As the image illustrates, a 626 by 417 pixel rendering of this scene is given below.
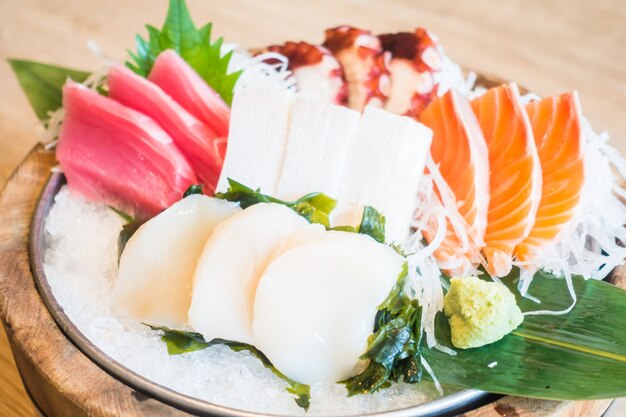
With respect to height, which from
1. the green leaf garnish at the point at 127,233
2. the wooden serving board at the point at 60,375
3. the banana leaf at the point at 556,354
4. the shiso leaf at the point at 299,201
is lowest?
the wooden serving board at the point at 60,375

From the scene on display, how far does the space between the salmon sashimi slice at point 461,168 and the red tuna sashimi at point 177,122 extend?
1.96ft

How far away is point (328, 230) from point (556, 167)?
2.11 ft

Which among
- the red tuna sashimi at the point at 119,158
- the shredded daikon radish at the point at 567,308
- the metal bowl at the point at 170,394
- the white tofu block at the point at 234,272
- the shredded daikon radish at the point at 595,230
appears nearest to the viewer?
the metal bowl at the point at 170,394

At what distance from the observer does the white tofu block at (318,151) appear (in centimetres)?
167

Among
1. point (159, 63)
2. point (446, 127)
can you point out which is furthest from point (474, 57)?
point (159, 63)

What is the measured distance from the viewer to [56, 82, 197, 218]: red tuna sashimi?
181cm

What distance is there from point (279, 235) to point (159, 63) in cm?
81

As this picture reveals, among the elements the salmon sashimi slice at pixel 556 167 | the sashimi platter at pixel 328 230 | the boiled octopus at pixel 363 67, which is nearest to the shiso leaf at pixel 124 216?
the sashimi platter at pixel 328 230

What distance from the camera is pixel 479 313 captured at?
4.52 ft

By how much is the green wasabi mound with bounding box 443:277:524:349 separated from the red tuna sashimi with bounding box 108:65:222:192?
0.76m

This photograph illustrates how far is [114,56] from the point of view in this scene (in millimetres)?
3105

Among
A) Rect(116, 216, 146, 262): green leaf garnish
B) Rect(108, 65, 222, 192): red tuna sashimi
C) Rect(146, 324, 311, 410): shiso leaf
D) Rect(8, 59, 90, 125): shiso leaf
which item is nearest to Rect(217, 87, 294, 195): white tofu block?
Rect(108, 65, 222, 192): red tuna sashimi

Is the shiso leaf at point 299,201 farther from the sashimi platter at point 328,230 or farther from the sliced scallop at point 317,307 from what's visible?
the sliced scallop at point 317,307

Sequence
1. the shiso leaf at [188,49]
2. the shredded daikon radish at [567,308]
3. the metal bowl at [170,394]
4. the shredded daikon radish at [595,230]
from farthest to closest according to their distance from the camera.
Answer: the shiso leaf at [188,49] → the shredded daikon radish at [595,230] → the shredded daikon radish at [567,308] → the metal bowl at [170,394]
